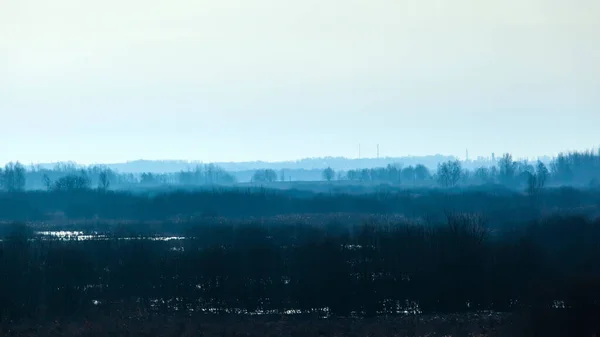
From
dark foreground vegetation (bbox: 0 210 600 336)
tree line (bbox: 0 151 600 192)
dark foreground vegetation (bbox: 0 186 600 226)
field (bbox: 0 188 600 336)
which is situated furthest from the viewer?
tree line (bbox: 0 151 600 192)

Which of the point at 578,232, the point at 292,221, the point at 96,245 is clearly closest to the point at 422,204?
the point at 292,221

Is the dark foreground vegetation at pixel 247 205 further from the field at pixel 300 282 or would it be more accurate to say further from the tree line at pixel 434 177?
the field at pixel 300 282

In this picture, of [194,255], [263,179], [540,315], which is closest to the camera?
[540,315]

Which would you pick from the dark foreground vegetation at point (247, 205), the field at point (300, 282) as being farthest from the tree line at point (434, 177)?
the field at point (300, 282)

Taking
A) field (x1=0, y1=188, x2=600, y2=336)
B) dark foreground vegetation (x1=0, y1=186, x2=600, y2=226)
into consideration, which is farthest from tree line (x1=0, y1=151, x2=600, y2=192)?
field (x1=0, y1=188, x2=600, y2=336)

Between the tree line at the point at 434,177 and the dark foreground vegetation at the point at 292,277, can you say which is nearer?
the dark foreground vegetation at the point at 292,277

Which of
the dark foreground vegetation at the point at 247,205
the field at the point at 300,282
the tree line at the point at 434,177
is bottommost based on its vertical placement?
the field at the point at 300,282

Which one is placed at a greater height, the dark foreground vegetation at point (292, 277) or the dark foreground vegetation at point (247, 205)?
the dark foreground vegetation at point (247, 205)

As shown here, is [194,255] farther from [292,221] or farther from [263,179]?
[263,179]

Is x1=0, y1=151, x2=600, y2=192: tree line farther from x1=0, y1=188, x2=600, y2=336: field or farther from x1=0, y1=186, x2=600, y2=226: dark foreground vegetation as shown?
x1=0, y1=188, x2=600, y2=336: field
